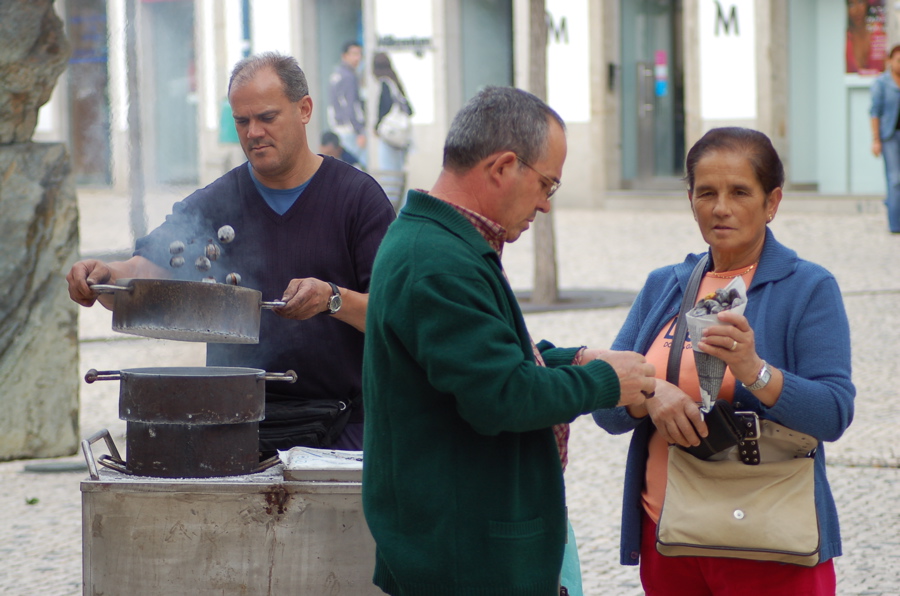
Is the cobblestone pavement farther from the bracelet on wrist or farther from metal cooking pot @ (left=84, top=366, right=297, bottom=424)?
the bracelet on wrist

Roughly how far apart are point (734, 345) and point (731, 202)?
41cm

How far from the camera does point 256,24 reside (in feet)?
75.1

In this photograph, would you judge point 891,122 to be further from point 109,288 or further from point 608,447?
point 109,288

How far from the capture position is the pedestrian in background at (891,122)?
12615 millimetres

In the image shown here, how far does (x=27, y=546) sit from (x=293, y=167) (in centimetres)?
233

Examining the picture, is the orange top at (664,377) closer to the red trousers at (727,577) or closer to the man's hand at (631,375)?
the red trousers at (727,577)

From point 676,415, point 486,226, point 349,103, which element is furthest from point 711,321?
point 349,103

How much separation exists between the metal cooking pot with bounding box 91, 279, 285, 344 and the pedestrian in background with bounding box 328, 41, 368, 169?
44.7 feet

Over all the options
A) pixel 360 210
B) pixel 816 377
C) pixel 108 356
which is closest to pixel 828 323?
pixel 816 377

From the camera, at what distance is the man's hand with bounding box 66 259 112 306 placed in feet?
9.98

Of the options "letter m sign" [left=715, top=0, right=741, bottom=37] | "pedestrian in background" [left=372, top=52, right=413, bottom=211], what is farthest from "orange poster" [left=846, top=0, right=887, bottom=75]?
"pedestrian in background" [left=372, top=52, right=413, bottom=211]

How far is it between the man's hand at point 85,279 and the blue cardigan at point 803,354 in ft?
4.34

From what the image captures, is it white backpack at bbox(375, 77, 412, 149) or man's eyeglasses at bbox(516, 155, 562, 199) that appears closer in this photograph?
man's eyeglasses at bbox(516, 155, 562, 199)

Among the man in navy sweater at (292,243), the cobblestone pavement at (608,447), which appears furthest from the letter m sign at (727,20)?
the man in navy sweater at (292,243)
